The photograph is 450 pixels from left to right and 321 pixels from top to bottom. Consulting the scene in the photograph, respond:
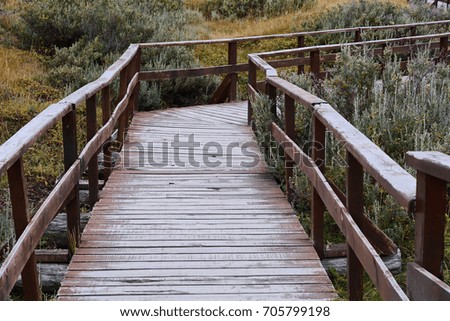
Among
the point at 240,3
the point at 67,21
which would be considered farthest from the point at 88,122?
the point at 240,3

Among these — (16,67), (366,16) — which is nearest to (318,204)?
(16,67)

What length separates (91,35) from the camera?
14336 mm

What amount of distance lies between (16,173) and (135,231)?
1.85m

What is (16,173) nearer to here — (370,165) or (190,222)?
(370,165)

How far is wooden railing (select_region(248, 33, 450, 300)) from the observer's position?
2.64m

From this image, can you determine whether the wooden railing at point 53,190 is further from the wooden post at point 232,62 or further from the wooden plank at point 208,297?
the wooden post at point 232,62

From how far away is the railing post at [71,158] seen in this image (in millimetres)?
5020

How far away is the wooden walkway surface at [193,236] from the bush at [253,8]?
13.9 metres

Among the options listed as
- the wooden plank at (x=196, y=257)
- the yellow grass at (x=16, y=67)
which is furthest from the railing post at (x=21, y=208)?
the yellow grass at (x=16, y=67)

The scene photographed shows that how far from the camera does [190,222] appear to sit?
5633 mm

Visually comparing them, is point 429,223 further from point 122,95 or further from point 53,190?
point 122,95

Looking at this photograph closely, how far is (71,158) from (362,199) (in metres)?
2.16

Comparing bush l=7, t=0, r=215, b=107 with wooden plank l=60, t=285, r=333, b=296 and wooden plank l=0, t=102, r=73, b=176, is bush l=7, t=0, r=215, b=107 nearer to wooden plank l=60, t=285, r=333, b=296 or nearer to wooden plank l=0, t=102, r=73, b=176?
wooden plank l=0, t=102, r=73, b=176

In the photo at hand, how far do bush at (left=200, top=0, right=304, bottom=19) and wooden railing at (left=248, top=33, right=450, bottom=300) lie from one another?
49.6 feet
